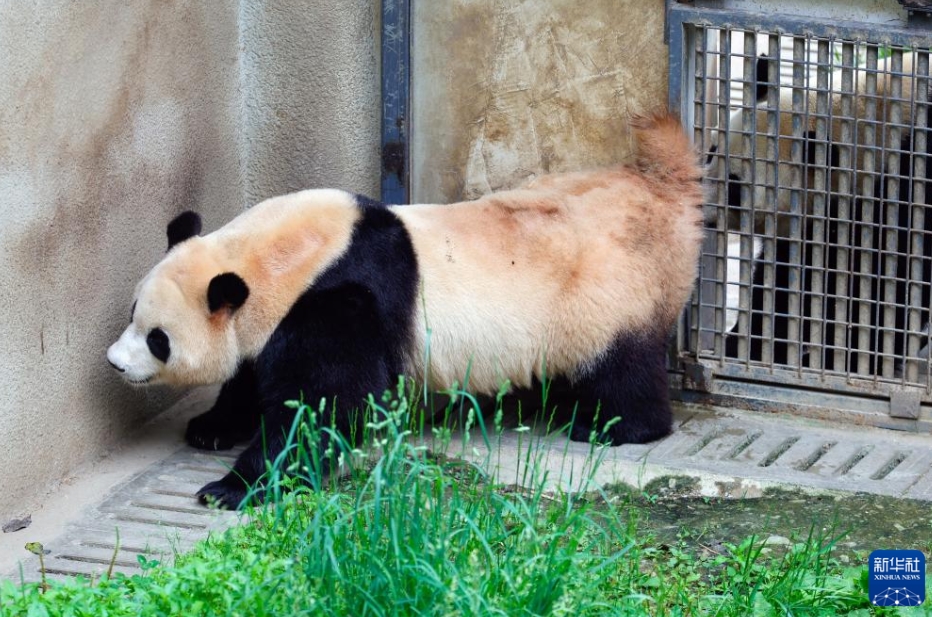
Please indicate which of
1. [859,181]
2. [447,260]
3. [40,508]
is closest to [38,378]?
[40,508]

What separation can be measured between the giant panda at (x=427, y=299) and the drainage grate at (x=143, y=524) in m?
0.14

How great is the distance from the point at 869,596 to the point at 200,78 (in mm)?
3473

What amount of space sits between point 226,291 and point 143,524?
2.86 feet

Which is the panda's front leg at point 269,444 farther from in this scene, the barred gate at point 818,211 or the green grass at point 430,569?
the barred gate at point 818,211

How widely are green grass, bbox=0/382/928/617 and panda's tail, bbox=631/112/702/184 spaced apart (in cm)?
164

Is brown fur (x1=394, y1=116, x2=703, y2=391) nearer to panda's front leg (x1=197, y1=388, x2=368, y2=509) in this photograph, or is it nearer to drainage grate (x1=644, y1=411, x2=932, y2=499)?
panda's front leg (x1=197, y1=388, x2=368, y2=509)

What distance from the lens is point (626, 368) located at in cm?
538

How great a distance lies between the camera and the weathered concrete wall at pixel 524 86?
5.70 metres

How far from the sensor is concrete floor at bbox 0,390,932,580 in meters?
4.57

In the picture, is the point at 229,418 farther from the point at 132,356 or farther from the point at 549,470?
the point at 549,470

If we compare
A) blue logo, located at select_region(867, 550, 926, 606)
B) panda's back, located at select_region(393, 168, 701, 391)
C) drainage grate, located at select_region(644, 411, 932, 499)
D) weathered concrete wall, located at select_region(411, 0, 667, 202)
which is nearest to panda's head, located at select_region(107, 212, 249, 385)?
panda's back, located at select_region(393, 168, 701, 391)

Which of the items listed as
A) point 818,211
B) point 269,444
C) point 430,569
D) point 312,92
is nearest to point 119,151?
point 312,92

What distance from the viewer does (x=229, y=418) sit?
5.48 meters

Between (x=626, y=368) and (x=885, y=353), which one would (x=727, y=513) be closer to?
(x=626, y=368)
